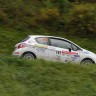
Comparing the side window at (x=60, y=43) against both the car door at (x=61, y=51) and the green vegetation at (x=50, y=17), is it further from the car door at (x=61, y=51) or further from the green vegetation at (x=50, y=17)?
the green vegetation at (x=50, y=17)

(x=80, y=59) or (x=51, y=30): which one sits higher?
(x=51, y=30)

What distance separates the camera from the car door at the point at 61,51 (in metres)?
19.0

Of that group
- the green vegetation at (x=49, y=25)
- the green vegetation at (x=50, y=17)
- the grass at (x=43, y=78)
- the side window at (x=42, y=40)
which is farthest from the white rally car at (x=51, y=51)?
the green vegetation at (x=50, y=17)

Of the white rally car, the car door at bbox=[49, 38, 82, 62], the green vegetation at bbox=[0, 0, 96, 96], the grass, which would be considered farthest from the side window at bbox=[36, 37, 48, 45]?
the grass

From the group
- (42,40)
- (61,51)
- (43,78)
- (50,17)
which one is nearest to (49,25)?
(50,17)

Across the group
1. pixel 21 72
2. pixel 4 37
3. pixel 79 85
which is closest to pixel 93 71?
pixel 79 85

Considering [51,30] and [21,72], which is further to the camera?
[51,30]

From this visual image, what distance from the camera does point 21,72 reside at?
13.2 metres

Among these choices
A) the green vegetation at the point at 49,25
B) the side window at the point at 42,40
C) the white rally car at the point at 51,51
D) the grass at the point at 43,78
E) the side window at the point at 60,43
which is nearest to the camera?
the grass at the point at 43,78

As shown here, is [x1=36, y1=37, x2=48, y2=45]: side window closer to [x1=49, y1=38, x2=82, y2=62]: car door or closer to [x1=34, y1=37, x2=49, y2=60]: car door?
[x1=34, y1=37, x2=49, y2=60]: car door

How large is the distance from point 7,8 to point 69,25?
3.81 m

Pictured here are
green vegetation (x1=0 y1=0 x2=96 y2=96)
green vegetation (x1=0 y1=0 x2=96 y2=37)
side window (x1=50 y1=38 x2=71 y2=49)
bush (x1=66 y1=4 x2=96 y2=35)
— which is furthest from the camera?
bush (x1=66 y1=4 x2=96 y2=35)

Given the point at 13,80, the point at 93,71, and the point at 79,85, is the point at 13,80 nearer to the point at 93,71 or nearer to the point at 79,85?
the point at 79,85

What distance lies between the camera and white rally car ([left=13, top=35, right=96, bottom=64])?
61.6 ft
